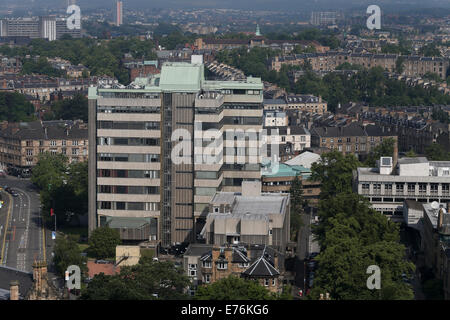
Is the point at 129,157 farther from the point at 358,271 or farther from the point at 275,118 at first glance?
the point at 275,118

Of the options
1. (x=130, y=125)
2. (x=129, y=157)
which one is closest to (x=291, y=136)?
(x=129, y=157)

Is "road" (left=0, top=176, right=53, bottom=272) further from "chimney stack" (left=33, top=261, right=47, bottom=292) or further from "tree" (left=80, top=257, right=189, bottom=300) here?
"chimney stack" (left=33, top=261, right=47, bottom=292)

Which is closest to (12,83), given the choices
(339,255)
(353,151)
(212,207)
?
(353,151)

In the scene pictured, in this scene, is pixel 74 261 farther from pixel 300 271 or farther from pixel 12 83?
pixel 12 83

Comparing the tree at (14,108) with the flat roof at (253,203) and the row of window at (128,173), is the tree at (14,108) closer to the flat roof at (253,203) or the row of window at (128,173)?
the row of window at (128,173)

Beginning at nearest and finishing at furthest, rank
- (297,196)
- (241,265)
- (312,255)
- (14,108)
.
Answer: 1. (241,265)
2. (312,255)
3. (297,196)
4. (14,108)

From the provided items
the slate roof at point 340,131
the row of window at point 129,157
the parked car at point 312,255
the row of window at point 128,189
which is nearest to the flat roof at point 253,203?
the parked car at point 312,255
